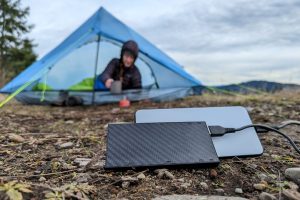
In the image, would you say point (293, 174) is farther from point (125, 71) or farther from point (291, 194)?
point (125, 71)

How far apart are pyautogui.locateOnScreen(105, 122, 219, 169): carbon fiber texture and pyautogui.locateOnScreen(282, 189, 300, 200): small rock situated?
1.08ft

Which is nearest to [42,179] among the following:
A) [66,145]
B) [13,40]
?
[66,145]

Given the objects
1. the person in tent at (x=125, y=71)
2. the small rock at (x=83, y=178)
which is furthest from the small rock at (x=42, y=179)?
the person in tent at (x=125, y=71)

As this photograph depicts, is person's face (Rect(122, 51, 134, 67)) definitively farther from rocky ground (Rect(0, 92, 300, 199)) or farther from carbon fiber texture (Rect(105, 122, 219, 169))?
carbon fiber texture (Rect(105, 122, 219, 169))

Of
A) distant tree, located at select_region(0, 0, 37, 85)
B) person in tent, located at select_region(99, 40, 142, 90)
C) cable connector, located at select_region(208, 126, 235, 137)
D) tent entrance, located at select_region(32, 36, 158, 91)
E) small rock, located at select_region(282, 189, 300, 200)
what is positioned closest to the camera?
small rock, located at select_region(282, 189, 300, 200)

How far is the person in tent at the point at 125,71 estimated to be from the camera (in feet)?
20.7

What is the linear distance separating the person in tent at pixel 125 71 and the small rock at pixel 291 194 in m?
4.97

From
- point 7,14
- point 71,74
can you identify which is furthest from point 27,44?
point 71,74

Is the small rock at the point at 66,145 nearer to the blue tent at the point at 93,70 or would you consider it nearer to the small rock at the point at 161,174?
the small rock at the point at 161,174

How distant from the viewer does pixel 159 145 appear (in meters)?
1.73

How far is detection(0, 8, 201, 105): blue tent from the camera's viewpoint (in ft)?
20.1

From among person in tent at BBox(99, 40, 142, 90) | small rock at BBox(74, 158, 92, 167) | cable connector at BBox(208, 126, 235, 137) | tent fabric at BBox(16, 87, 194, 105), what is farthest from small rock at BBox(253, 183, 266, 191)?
person in tent at BBox(99, 40, 142, 90)

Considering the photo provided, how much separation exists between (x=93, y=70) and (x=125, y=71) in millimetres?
1077

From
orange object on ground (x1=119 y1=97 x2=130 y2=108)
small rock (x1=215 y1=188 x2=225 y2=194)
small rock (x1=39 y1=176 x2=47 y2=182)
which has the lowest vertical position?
small rock (x1=39 y1=176 x2=47 y2=182)
